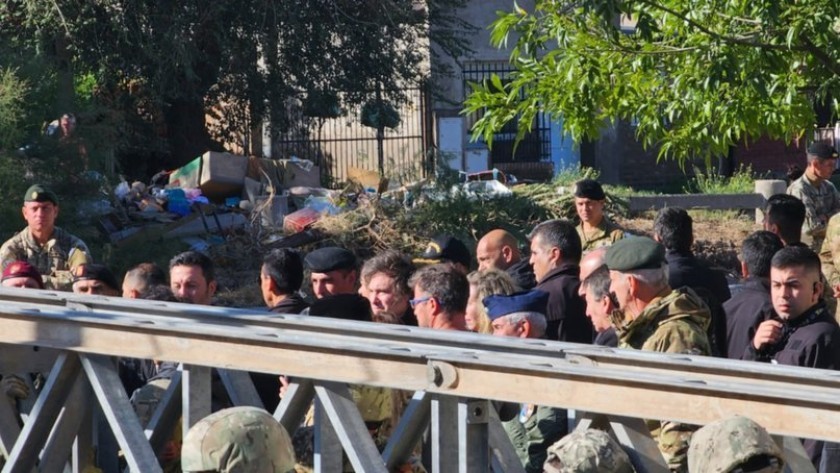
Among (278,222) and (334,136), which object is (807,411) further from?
(334,136)

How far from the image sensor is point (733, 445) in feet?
9.18

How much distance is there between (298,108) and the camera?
63.4 ft

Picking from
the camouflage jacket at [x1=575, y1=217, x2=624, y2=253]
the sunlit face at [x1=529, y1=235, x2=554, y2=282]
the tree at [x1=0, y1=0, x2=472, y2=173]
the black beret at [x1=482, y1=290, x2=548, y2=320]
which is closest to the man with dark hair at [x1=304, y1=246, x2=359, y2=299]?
the sunlit face at [x1=529, y1=235, x2=554, y2=282]

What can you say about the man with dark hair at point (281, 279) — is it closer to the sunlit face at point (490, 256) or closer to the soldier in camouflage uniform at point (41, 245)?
the sunlit face at point (490, 256)

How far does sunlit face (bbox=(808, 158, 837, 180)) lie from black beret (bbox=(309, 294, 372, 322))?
5608mm

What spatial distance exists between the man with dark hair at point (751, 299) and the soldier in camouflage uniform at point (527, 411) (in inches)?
41.3

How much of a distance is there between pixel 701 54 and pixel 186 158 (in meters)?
12.3

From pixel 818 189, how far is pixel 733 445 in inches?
317

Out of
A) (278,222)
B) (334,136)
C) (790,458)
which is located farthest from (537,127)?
(790,458)

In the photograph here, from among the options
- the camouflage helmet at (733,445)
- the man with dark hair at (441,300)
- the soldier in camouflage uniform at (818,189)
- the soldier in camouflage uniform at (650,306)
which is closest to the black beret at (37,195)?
the man with dark hair at (441,300)

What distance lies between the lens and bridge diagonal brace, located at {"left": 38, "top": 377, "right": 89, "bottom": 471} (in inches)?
152

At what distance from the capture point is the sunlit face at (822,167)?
10095 mm

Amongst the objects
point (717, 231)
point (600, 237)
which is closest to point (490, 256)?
point (600, 237)

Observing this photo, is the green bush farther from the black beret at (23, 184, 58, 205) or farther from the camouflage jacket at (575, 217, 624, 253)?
the black beret at (23, 184, 58, 205)
